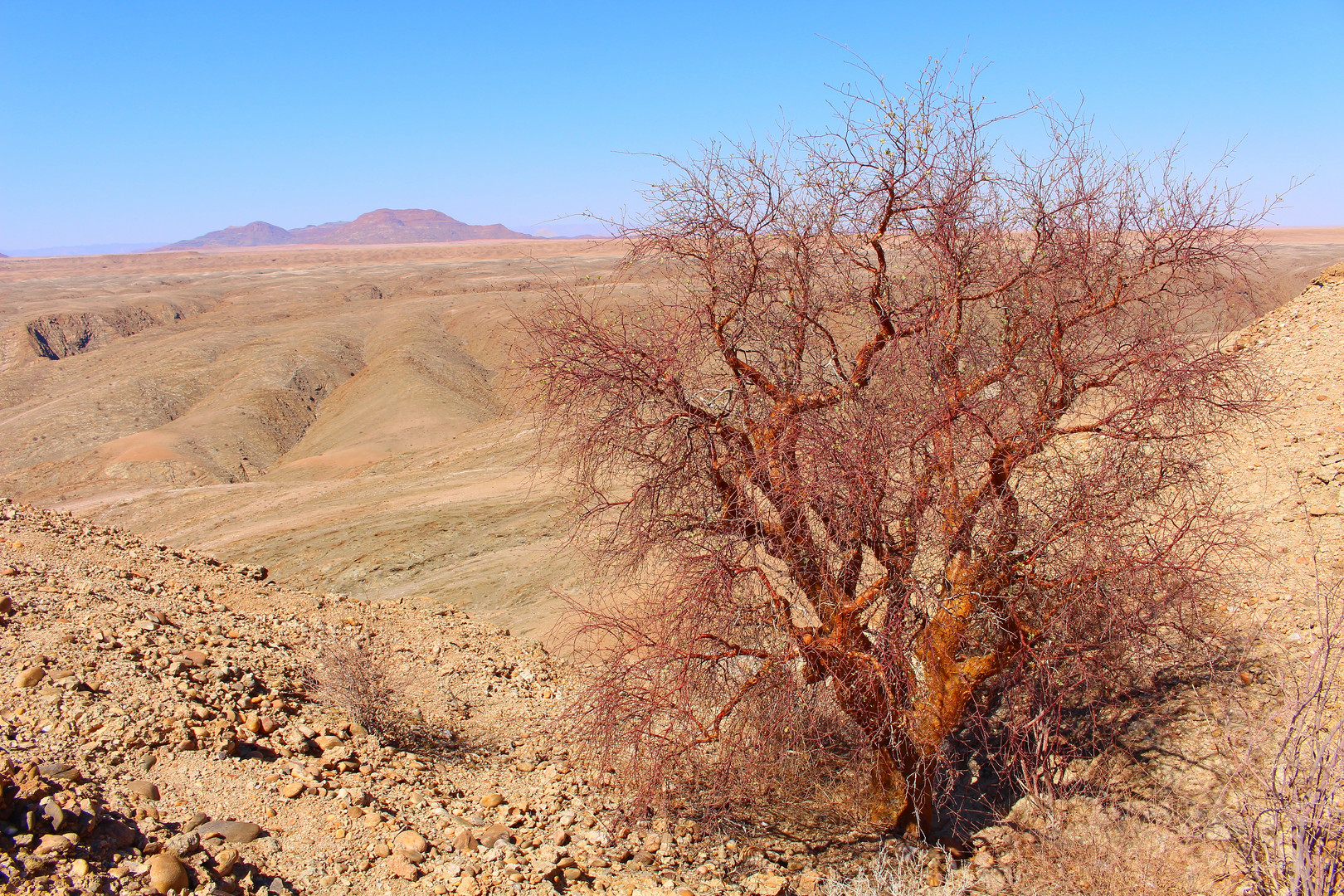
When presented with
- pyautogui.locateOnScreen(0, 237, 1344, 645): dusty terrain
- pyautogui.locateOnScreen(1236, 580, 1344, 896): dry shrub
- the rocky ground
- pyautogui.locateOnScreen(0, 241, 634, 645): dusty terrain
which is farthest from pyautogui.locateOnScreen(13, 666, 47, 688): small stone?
pyautogui.locateOnScreen(1236, 580, 1344, 896): dry shrub

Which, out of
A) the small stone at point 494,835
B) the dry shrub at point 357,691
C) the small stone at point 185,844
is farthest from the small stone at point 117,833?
the dry shrub at point 357,691

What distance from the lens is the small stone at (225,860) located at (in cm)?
451

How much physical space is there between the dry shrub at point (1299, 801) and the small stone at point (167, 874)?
5.58 metres

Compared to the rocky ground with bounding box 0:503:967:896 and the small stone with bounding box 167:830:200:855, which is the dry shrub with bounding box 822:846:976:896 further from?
the small stone with bounding box 167:830:200:855

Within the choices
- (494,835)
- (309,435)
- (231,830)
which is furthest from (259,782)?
(309,435)

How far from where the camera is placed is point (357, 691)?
740 cm

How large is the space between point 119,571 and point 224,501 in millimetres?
12667

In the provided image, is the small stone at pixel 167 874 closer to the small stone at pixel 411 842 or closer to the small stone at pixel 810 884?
the small stone at pixel 411 842

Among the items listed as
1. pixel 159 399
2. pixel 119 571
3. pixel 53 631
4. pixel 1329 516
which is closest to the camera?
pixel 53 631

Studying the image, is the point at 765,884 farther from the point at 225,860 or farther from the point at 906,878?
the point at 225,860

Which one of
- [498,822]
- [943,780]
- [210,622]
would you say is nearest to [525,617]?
[210,622]

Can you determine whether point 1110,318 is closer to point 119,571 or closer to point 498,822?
point 498,822

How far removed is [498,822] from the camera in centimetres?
621

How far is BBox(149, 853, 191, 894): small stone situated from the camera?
416 cm
